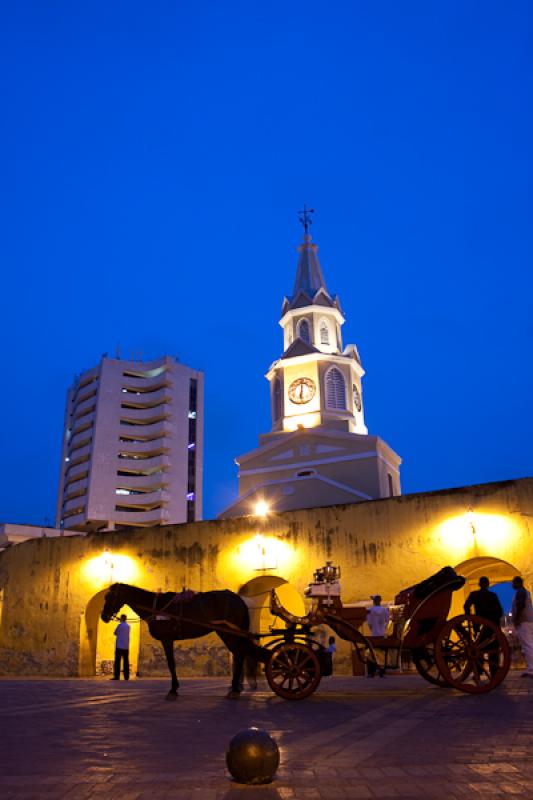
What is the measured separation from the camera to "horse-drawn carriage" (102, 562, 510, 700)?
30.9ft

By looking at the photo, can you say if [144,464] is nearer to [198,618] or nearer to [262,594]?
[262,594]

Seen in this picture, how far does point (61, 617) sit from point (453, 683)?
50.8ft

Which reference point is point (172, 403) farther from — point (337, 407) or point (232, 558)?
point (232, 558)

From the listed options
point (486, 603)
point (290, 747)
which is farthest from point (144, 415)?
point (290, 747)

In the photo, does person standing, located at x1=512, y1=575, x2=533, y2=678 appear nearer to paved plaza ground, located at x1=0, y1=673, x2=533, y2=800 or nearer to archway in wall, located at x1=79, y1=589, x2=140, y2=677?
paved plaza ground, located at x1=0, y1=673, x2=533, y2=800

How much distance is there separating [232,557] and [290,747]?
47.7ft

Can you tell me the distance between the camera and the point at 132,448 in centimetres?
7612

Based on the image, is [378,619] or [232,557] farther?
[232,557]

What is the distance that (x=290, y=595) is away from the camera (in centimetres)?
2467

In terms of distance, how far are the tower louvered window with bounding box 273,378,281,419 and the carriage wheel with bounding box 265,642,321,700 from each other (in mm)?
32189

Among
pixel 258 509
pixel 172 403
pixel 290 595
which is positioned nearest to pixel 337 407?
pixel 258 509

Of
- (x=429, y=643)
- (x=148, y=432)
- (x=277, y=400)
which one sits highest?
(x=148, y=432)

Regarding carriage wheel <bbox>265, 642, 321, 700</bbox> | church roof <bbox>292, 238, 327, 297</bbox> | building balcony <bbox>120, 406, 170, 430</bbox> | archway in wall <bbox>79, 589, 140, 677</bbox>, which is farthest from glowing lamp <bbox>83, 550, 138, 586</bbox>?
building balcony <bbox>120, 406, 170, 430</bbox>

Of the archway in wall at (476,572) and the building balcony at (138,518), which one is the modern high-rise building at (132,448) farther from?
the archway in wall at (476,572)
